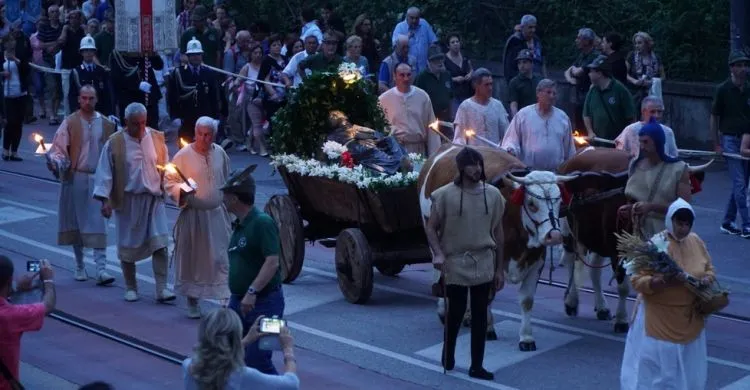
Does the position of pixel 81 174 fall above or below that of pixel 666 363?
above

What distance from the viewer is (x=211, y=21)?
28062 millimetres

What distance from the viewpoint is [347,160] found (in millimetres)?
13727

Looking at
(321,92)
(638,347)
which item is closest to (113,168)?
(321,92)

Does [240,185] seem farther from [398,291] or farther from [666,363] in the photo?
[398,291]

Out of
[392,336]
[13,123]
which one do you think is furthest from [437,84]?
[392,336]

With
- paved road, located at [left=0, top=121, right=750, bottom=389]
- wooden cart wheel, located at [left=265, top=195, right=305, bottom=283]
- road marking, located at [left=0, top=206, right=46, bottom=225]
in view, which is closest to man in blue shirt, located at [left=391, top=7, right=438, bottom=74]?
road marking, located at [left=0, top=206, right=46, bottom=225]

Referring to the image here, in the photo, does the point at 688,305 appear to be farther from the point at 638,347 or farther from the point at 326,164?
the point at 326,164

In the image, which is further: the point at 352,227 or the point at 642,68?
the point at 642,68

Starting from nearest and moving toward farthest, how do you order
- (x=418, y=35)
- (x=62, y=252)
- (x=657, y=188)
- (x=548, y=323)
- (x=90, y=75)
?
(x=657, y=188) → (x=548, y=323) → (x=62, y=252) → (x=90, y=75) → (x=418, y=35)

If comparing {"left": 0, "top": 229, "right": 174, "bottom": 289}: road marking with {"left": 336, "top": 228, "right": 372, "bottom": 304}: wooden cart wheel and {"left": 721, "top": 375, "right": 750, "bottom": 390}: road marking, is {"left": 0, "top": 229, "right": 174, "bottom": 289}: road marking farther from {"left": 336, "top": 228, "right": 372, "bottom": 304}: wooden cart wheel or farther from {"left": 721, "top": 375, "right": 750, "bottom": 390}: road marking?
{"left": 721, "top": 375, "right": 750, "bottom": 390}: road marking

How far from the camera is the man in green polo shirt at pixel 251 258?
9328 mm

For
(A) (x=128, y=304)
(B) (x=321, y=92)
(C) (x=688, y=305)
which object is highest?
(B) (x=321, y=92)

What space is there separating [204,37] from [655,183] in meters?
15.6

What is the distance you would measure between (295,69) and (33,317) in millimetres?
14803
